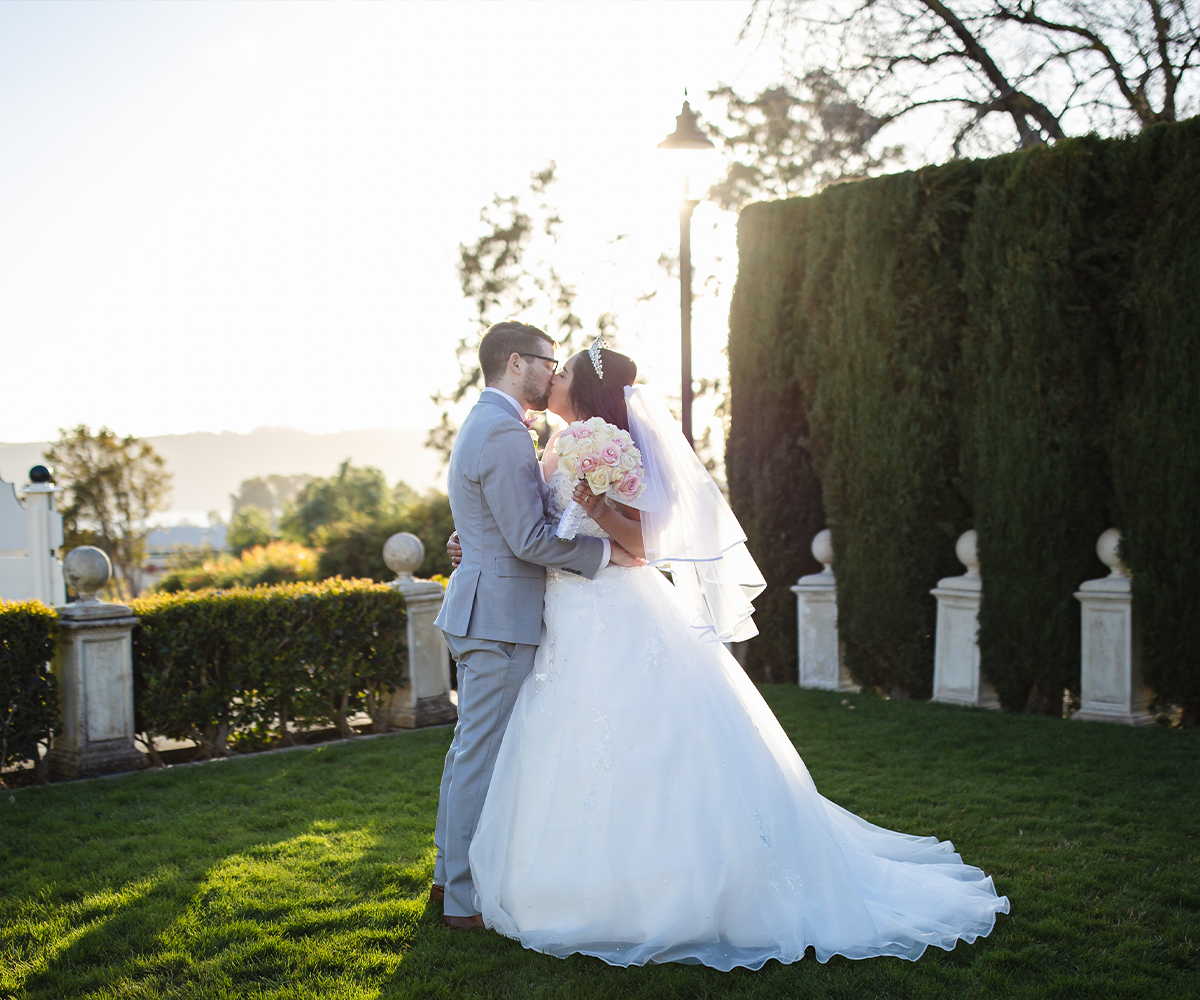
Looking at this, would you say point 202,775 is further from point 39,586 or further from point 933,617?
point 39,586

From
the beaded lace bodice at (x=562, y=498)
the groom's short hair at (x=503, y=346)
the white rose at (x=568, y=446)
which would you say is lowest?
the beaded lace bodice at (x=562, y=498)

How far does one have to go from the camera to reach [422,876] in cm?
407

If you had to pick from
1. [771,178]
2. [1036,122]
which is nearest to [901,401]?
[1036,122]

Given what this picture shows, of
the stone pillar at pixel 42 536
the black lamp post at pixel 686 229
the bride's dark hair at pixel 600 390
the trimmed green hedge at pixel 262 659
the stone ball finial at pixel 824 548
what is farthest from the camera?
the stone pillar at pixel 42 536

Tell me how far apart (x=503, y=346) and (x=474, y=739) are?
156cm

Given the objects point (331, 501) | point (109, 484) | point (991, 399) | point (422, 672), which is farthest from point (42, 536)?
point (109, 484)

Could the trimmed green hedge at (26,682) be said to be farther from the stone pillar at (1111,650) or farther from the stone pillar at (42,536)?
the stone pillar at (1111,650)

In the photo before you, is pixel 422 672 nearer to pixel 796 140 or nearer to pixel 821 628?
pixel 821 628

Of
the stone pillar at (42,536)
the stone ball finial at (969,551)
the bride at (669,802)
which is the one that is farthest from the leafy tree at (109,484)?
the bride at (669,802)

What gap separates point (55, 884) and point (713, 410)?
17.6 metres

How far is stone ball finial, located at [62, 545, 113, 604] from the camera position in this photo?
589cm

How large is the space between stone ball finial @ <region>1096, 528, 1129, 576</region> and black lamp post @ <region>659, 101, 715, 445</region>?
3.05 m

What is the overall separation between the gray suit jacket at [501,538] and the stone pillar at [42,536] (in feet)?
31.9

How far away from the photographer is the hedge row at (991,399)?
250 inches
